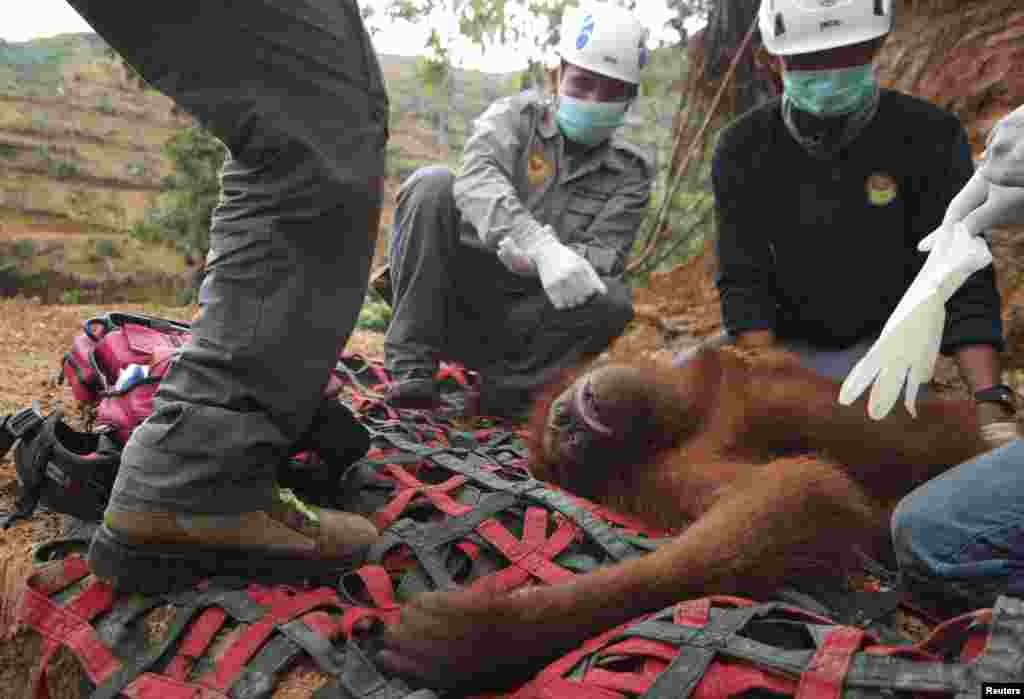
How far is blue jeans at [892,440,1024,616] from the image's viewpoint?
4.81 ft

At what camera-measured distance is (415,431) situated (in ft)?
9.38

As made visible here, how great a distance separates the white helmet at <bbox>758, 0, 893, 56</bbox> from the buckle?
8.47 ft

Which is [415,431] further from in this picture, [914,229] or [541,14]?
[541,14]

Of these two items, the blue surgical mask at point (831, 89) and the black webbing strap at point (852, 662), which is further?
the blue surgical mask at point (831, 89)

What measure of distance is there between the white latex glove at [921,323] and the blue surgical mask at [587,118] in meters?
1.96

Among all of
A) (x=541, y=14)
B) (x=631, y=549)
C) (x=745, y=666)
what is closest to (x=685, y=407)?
(x=631, y=549)

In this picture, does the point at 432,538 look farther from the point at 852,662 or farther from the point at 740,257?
the point at 740,257

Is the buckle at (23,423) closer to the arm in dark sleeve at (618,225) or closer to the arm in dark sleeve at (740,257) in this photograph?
the arm in dark sleeve at (618,225)

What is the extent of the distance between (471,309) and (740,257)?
1.14 meters

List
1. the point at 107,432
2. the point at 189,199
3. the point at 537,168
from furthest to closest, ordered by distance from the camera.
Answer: the point at 189,199, the point at 537,168, the point at 107,432

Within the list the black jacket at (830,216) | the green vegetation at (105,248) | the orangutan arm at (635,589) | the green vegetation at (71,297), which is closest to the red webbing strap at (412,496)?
the orangutan arm at (635,589)

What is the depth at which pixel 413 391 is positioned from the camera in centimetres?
315

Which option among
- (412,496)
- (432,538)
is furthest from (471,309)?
(432,538)

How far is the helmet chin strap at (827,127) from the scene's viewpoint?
3021 millimetres
